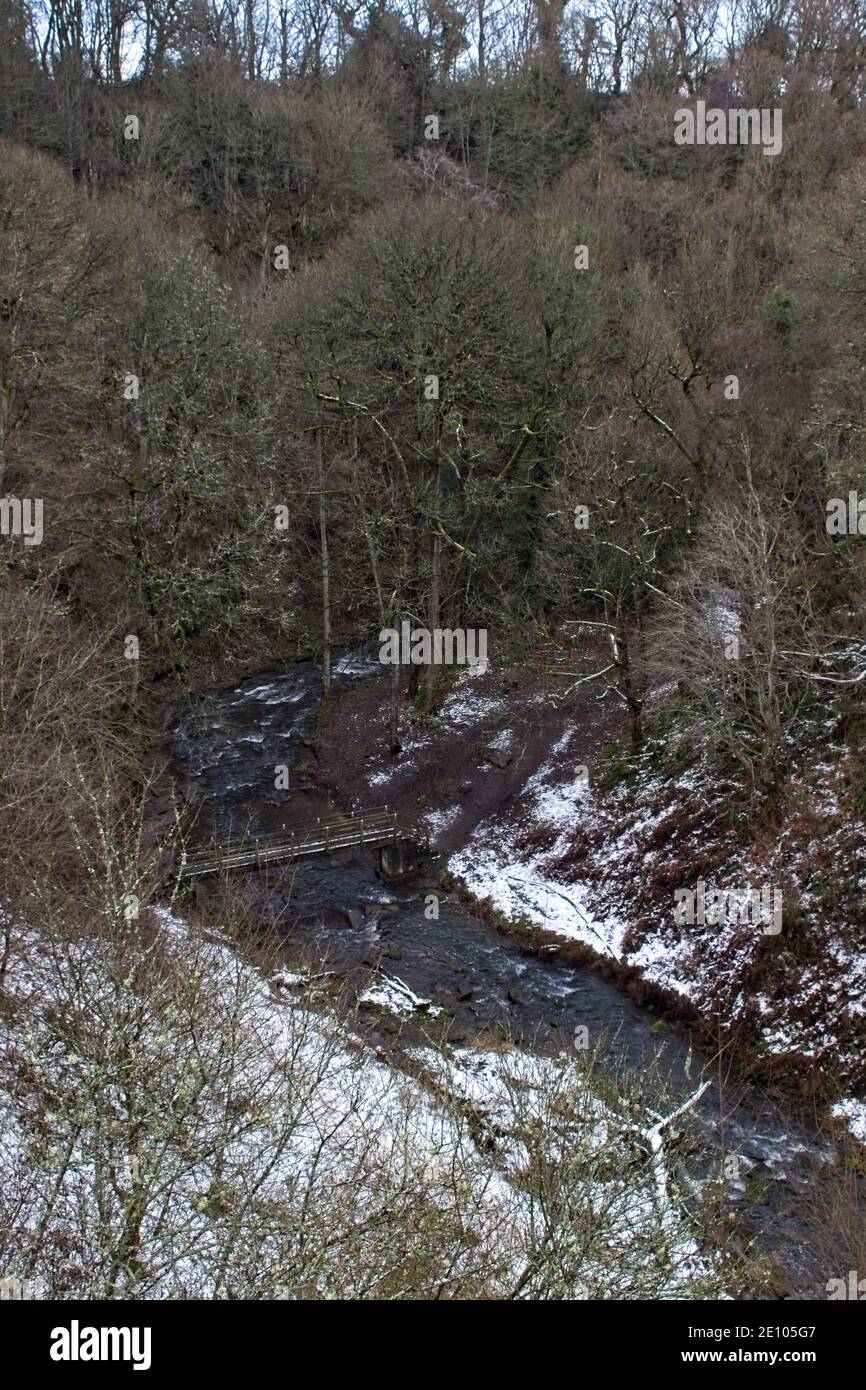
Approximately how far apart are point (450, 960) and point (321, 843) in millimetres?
4609

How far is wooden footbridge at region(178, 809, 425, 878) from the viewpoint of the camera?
64.3 ft

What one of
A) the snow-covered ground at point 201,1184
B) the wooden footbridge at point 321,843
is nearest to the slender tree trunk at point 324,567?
the wooden footbridge at point 321,843

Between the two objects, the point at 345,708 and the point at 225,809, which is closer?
the point at 225,809

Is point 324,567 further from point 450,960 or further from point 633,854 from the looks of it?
point 450,960

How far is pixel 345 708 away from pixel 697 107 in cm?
3164

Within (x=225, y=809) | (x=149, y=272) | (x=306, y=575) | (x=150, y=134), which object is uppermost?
(x=150, y=134)

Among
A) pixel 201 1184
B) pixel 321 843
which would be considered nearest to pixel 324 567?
pixel 321 843

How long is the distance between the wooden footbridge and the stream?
308 millimetres

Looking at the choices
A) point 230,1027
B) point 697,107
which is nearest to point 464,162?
point 697,107

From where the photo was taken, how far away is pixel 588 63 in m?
50.8

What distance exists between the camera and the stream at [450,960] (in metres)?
12.9

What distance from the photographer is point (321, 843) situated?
21625 millimetres
